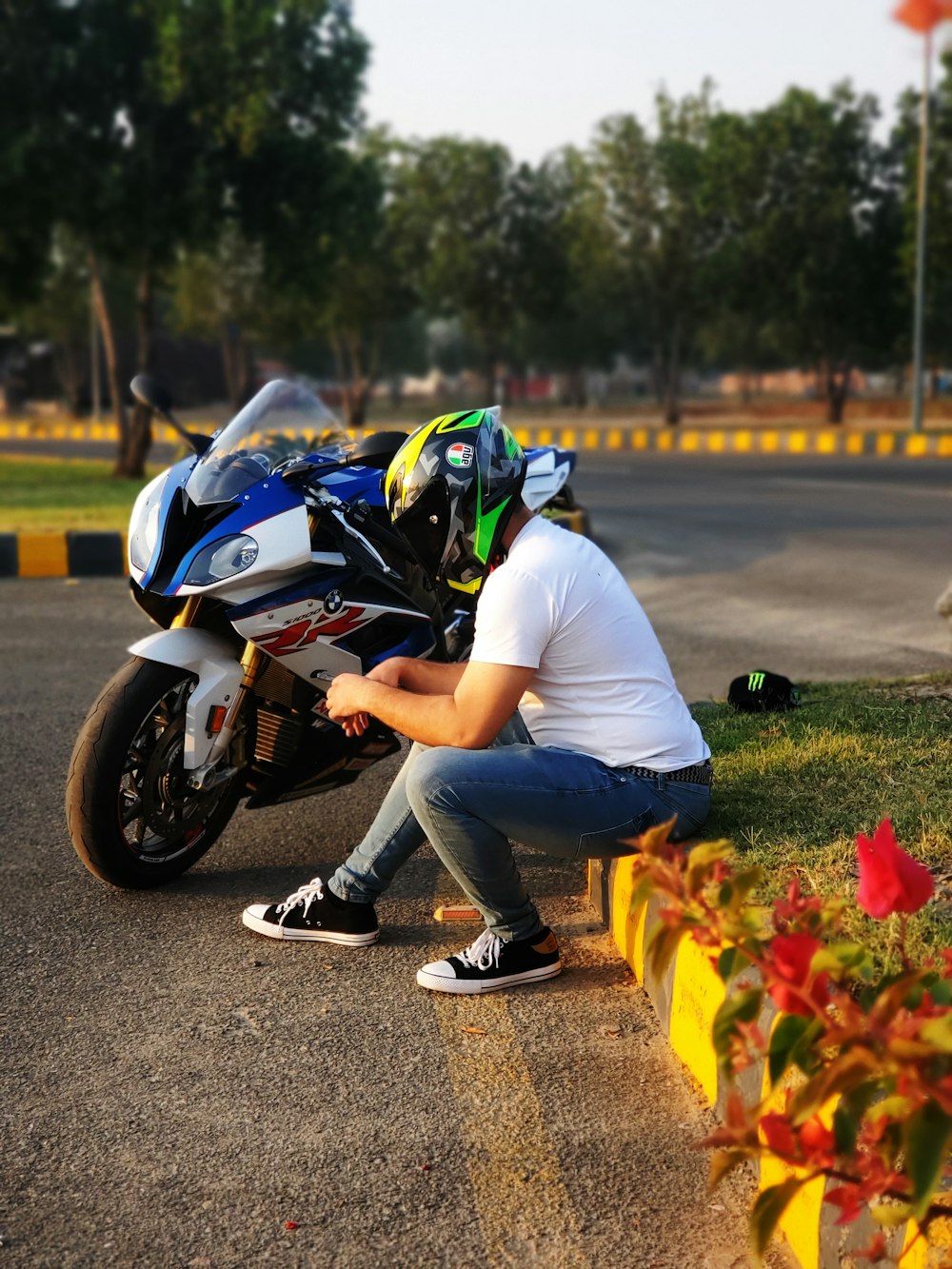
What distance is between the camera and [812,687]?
19.4 ft

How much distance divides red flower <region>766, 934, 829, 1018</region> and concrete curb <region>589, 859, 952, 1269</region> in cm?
36

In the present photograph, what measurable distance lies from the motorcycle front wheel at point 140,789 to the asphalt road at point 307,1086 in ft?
0.42

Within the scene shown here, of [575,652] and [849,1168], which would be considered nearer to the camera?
[849,1168]

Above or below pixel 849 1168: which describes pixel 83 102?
above

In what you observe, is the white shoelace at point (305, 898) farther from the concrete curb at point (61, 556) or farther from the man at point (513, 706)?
the concrete curb at point (61, 556)

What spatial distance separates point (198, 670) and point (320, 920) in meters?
0.78

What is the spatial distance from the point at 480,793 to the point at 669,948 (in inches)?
62.6

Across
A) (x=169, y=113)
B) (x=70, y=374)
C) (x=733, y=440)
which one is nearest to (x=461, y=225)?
(x=733, y=440)

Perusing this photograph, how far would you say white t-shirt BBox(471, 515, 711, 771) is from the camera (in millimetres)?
3371

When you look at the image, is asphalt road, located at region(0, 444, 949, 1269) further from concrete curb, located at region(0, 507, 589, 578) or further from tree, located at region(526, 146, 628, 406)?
tree, located at region(526, 146, 628, 406)

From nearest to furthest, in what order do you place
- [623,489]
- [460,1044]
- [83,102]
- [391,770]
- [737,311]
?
[460,1044] → [391,770] → [83,102] → [623,489] → [737,311]

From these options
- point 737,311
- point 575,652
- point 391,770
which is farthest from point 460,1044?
point 737,311

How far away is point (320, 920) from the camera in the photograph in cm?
394

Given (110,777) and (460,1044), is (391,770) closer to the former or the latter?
(110,777)
